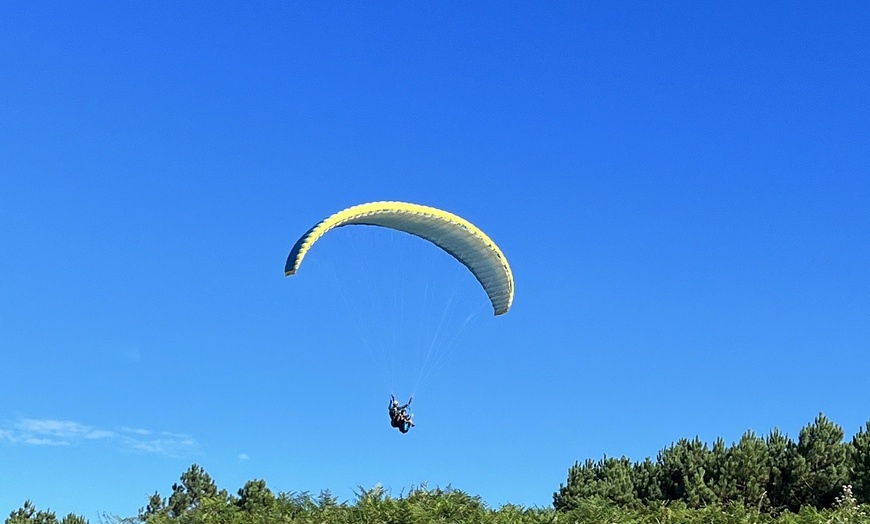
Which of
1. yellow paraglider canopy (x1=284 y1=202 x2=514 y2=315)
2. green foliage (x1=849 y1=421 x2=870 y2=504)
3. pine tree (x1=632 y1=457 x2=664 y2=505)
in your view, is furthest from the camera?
pine tree (x1=632 y1=457 x2=664 y2=505)

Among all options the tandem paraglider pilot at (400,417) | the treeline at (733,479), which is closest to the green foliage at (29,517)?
A: the treeline at (733,479)

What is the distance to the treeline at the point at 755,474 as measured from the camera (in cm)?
3080

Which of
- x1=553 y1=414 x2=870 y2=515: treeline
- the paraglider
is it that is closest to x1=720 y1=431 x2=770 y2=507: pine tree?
x1=553 y1=414 x2=870 y2=515: treeline

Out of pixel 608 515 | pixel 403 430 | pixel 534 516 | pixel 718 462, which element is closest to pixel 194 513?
pixel 403 430

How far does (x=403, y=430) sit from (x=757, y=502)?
13094 millimetres

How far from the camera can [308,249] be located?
74.5 ft

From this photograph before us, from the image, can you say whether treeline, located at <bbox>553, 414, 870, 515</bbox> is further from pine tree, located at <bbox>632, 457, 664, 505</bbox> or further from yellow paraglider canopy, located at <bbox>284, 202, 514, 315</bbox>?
yellow paraglider canopy, located at <bbox>284, 202, 514, 315</bbox>

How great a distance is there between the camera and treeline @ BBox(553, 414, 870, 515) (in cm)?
3080

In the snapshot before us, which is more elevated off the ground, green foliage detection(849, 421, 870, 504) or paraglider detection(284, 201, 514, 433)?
paraglider detection(284, 201, 514, 433)

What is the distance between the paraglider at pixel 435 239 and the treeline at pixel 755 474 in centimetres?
793

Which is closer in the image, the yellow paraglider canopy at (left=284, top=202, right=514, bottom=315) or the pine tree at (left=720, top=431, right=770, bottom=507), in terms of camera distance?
the yellow paraglider canopy at (left=284, top=202, right=514, bottom=315)

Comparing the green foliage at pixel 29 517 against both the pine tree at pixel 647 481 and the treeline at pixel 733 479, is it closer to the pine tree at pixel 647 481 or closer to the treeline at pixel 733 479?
the treeline at pixel 733 479

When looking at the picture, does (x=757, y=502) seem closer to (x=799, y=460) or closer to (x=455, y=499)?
(x=799, y=460)

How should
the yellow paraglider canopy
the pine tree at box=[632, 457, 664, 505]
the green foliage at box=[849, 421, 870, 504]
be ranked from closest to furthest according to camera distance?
the yellow paraglider canopy, the green foliage at box=[849, 421, 870, 504], the pine tree at box=[632, 457, 664, 505]
